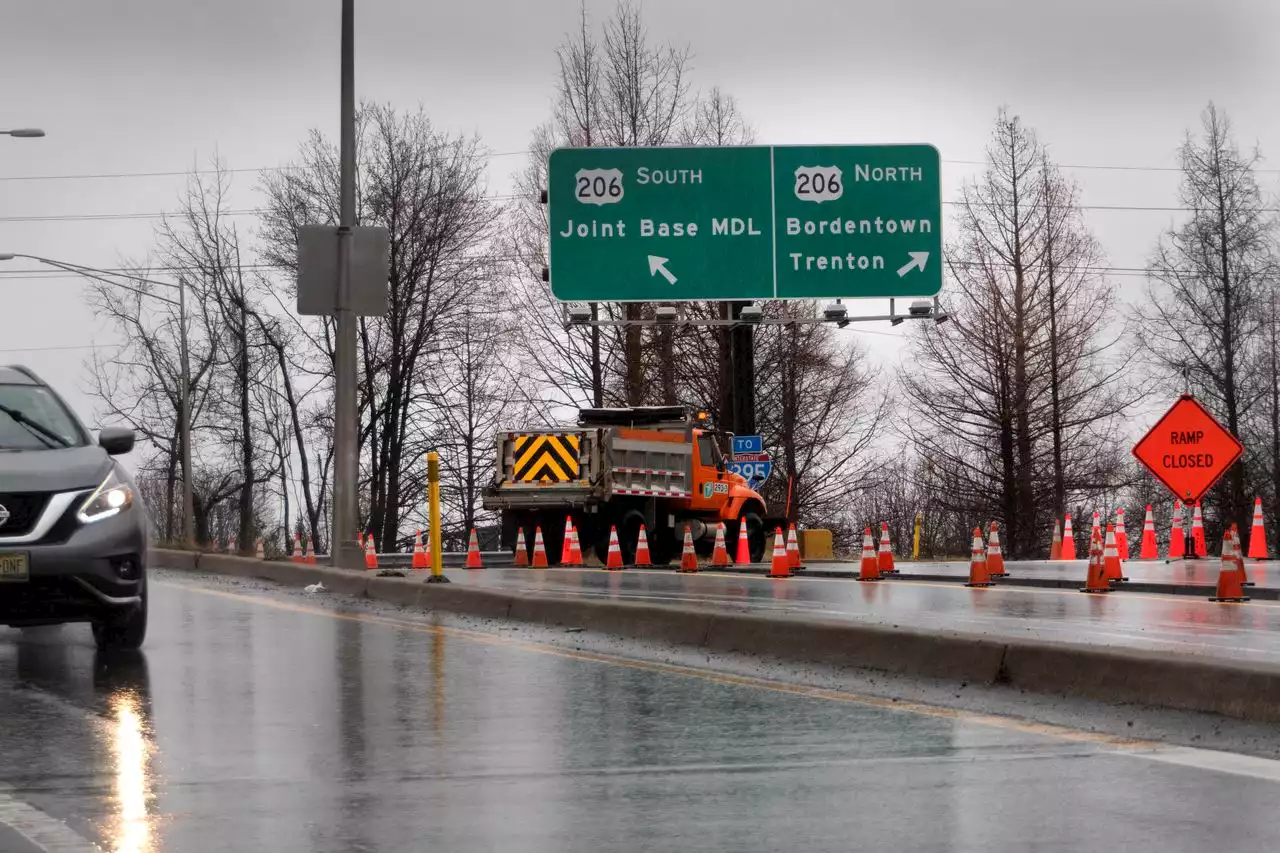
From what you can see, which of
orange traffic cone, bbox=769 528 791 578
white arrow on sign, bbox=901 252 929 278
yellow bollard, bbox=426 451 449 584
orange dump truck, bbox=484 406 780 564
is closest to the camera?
yellow bollard, bbox=426 451 449 584

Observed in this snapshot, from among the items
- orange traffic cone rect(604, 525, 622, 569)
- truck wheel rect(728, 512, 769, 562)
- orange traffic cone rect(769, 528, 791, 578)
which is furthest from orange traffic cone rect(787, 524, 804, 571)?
truck wheel rect(728, 512, 769, 562)

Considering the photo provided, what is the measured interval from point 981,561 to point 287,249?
3724 centimetres

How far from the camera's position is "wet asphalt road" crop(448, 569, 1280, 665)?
42.3 ft

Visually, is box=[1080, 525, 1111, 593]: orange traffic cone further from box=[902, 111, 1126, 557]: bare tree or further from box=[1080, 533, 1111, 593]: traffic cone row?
box=[902, 111, 1126, 557]: bare tree

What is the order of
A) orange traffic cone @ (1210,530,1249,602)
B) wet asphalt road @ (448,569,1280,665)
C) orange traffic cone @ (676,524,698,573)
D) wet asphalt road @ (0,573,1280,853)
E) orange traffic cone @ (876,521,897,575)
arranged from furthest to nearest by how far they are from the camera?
orange traffic cone @ (676,524,698,573)
orange traffic cone @ (876,521,897,575)
orange traffic cone @ (1210,530,1249,602)
wet asphalt road @ (448,569,1280,665)
wet asphalt road @ (0,573,1280,853)

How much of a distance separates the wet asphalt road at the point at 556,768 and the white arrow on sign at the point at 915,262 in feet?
75.0

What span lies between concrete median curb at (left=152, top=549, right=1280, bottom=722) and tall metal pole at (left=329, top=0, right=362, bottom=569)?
369cm

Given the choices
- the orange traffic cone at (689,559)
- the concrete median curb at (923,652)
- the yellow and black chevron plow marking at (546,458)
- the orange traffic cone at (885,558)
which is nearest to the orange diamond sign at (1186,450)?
the orange traffic cone at (885,558)

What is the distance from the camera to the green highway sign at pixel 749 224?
32.4 metres

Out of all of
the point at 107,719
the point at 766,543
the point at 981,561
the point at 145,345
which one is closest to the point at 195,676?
the point at 107,719

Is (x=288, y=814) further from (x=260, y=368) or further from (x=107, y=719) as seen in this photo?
(x=260, y=368)

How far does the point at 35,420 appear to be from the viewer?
11.2 m

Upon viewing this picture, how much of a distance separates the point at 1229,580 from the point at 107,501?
1144 centimetres

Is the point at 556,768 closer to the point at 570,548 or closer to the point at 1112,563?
the point at 1112,563
